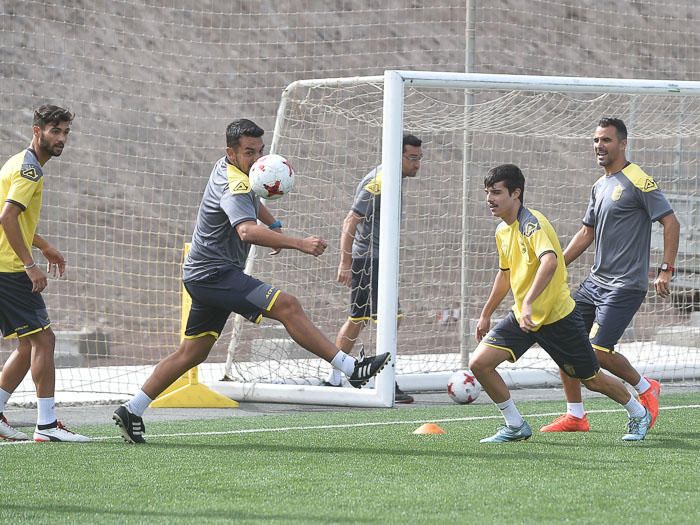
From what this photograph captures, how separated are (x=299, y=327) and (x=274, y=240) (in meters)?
0.47

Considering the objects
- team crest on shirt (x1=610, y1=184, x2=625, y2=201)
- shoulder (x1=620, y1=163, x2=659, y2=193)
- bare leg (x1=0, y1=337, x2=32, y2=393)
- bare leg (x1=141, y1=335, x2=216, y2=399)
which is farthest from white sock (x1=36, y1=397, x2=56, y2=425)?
shoulder (x1=620, y1=163, x2=659, y2=193)

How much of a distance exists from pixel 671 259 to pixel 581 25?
1953 centimetres

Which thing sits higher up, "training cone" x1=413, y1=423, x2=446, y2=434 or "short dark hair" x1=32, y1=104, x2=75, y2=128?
"short dark hair" x1=32, y1=104, x2=75, y2=128

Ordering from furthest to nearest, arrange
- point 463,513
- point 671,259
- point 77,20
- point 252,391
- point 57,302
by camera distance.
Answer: point 77,20
point 57,302
point 252,391
point 671,259
point 463,513

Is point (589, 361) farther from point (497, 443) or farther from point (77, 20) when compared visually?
point (77, 20)

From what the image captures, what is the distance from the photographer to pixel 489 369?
6.27 m

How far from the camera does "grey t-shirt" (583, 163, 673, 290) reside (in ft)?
22.8

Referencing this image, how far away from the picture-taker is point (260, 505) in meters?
4.46

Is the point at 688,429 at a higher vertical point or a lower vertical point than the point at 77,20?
lower

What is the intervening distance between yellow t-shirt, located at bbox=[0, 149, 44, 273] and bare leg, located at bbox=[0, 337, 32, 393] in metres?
0.45

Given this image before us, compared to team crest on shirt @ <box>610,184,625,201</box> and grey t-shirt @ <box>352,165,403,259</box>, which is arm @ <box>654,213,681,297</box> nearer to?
team crest on shirt @ <box>610,184,625,201</box>

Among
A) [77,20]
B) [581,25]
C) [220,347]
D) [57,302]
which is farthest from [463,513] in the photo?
[581,25]

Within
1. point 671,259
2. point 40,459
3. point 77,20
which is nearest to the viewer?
point 40,459

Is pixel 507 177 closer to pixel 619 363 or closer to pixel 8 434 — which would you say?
pixel 619 363
